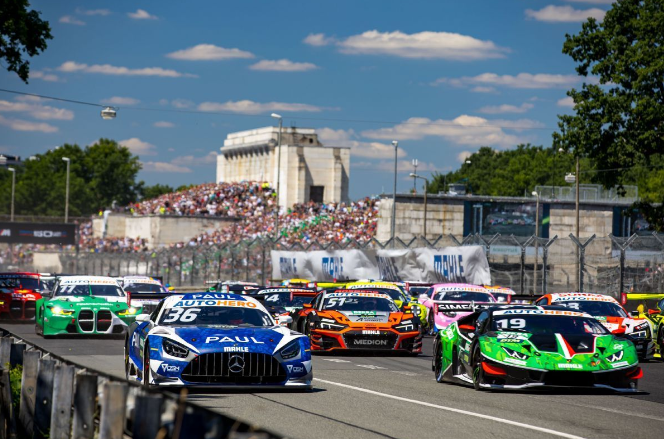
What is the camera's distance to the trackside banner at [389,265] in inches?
1555

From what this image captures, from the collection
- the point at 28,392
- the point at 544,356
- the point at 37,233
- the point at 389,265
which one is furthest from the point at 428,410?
the point at 37,233

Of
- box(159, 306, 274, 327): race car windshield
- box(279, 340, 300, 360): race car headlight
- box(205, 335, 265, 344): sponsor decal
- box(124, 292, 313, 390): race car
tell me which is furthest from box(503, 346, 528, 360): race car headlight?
box(205, 335, 265, 344): sponsor decal

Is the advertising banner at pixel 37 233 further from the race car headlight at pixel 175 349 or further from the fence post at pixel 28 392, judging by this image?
the fence post at pixel 28 392

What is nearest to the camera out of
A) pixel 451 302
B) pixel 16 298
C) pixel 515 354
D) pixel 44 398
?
pixel 44 398

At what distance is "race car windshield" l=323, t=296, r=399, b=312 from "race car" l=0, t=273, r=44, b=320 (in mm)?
13656

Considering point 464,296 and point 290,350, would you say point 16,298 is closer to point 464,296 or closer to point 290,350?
point 464,296

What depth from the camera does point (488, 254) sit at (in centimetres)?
3878

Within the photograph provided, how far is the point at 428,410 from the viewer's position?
38.1ft

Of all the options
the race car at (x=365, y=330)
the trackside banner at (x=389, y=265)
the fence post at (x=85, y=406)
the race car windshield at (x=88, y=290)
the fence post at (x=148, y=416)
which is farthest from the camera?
the trackside banner at (x=389, y=265)

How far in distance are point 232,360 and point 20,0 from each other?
1638 cm

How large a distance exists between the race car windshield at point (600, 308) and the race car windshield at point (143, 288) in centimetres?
1301

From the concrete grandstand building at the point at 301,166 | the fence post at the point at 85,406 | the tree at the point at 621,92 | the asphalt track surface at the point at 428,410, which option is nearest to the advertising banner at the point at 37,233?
the concrete grandstand building at the point at 301,166

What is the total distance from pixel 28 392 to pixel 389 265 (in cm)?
3695

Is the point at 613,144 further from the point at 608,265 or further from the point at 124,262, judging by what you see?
the point at 124,262
